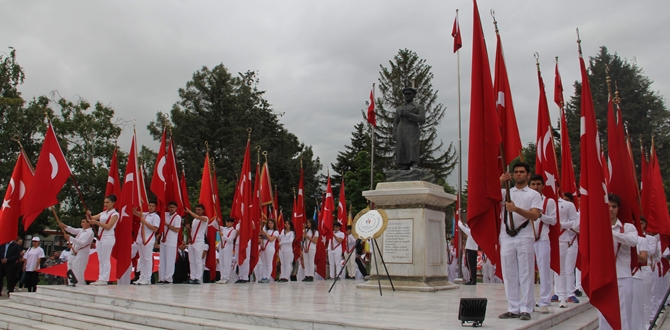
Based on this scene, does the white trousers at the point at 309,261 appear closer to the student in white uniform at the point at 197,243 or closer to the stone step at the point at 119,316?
the student in white uniform at the point at 197,243

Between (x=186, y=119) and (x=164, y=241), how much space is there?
3388 cm

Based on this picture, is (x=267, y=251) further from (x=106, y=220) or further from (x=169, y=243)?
(x=106, y=220)

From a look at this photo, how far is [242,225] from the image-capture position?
1390 centimetres

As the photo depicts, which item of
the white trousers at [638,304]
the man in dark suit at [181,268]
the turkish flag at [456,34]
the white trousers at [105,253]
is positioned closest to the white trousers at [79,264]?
the white trousers at [105,253]

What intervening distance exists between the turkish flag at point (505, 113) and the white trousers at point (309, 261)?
10.7 m

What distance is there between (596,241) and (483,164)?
175 cm

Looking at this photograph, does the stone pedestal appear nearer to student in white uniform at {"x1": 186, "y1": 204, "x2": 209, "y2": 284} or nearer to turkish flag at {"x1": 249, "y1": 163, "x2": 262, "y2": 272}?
turkish flag at {"x1": 249, "y1": 163, "x2": 262, "y2": 272}

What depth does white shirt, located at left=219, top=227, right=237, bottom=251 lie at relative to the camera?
559 inches

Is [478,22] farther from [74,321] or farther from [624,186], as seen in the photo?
[74,321]

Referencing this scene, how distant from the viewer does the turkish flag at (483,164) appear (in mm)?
6660

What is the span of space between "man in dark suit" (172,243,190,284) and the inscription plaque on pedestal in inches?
241

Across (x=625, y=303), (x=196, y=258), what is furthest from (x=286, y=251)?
(x=625, y=303)

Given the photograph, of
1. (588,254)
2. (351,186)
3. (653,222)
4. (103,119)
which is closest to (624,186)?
(588,254)

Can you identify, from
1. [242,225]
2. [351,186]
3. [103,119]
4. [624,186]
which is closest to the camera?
[624,186]
